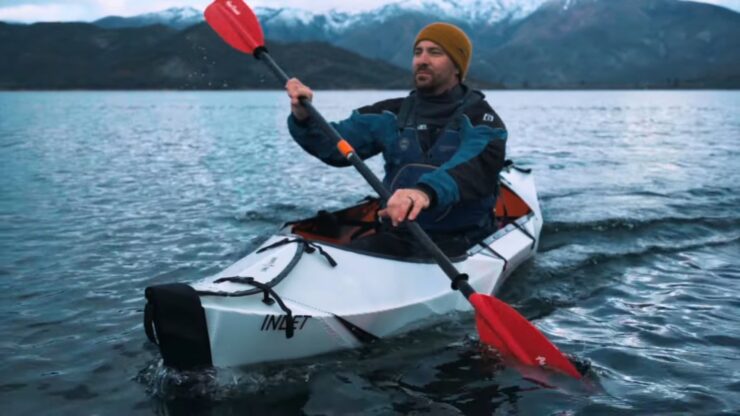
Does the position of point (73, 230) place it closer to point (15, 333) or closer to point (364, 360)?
point (15, 333)

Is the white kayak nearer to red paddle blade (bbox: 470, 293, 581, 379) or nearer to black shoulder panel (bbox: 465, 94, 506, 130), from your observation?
red paddle blade (bbox: 470, 293, 581, 379)

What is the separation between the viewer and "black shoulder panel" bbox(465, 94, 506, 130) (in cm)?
599

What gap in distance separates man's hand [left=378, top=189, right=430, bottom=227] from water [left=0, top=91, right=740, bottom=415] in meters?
1.28

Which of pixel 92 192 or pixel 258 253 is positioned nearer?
pixel 258 253

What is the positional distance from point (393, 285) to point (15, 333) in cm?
340

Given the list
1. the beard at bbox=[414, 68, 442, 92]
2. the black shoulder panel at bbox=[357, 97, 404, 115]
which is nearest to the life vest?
the black shoulder panel at bbox=[357, 97, 404, 115]

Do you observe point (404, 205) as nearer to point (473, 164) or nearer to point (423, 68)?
point (473, 164)

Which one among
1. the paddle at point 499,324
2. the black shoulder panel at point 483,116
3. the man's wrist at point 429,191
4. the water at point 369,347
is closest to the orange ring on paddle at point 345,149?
the paddle at point 499,324

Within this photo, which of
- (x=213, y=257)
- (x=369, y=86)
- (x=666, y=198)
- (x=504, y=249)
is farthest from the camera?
(x=369, y=86)

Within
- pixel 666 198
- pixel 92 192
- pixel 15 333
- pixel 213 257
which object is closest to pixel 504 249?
pixel 213 257

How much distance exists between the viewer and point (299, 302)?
16.1ft

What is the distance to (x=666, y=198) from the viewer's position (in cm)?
1316

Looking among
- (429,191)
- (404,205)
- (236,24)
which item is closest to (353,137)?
(429,191)

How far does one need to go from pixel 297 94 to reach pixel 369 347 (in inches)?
87.9
